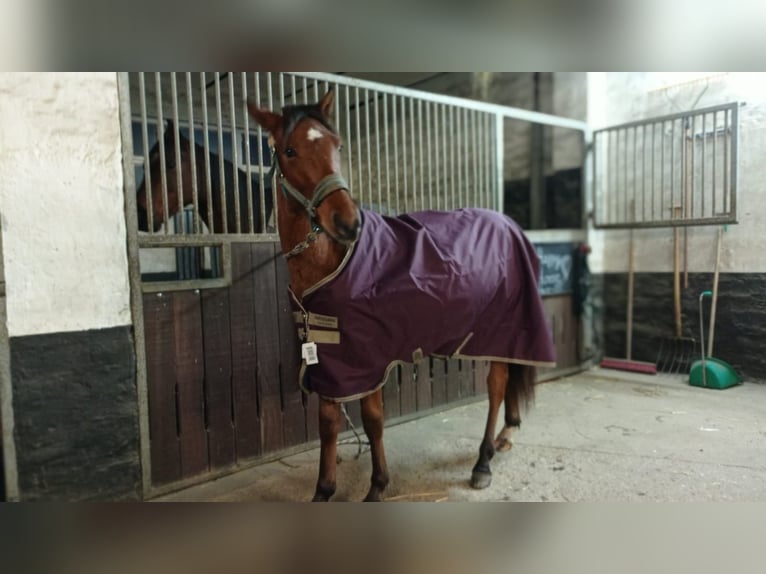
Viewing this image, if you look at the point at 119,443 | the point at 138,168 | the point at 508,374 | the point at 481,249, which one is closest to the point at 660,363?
Result: the point at 508,374

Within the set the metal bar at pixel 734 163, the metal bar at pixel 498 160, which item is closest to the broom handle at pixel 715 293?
the metal bar at pixel 734 163

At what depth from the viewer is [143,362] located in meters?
1.81

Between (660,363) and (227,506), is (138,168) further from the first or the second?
(660,363)

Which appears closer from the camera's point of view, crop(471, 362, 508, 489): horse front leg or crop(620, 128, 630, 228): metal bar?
crop(471, 362, 508, 489): horse front leg

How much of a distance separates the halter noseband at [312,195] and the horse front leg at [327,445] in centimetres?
57

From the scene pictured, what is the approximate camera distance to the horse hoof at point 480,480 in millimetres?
1957

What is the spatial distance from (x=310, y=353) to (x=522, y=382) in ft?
3.93

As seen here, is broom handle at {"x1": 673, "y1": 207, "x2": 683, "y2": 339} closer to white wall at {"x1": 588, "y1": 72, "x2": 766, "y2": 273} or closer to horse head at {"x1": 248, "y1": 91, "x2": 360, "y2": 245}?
white wall at {"x1": 588, "y1": 72, "x2": 766, "y2": 273}

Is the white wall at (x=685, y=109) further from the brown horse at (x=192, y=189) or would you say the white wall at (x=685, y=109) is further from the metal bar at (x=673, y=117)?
the brown horse at (x=192, y=189)

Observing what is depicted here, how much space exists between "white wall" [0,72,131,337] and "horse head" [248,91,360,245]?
630mm

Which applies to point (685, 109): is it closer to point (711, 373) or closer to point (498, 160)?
point (498, 160)

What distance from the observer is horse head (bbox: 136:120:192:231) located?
1952 mm

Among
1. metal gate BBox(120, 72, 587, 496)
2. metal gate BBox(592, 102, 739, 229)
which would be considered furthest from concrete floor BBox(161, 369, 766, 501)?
metal gate BBox(592, 102, 739, 229)

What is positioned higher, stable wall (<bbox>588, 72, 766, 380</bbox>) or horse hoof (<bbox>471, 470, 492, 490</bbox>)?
stable wall (<bbox>588, 72, 766, 380</bbox>)
